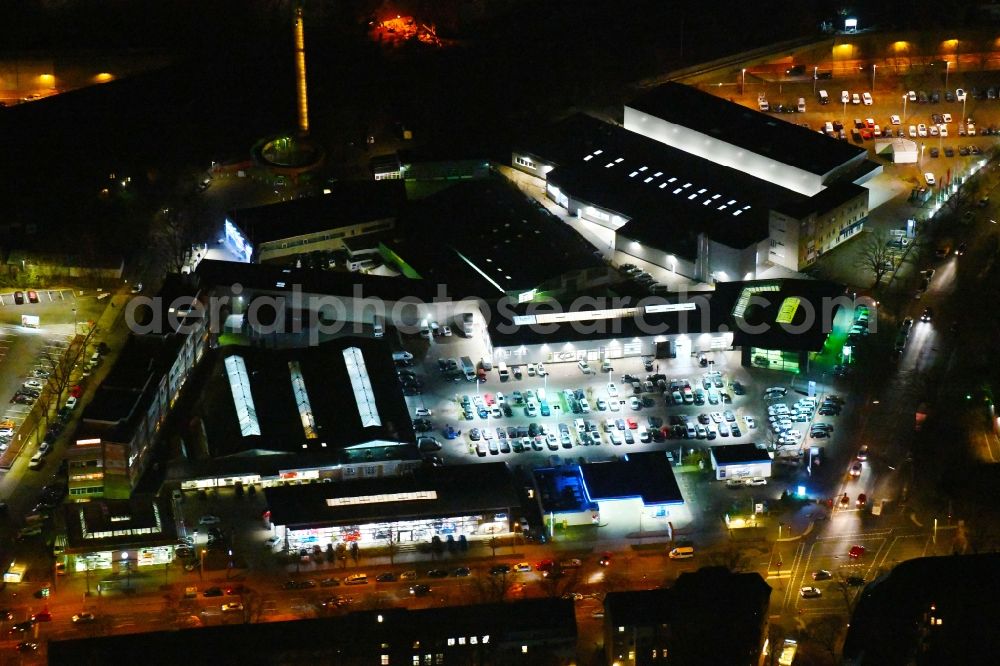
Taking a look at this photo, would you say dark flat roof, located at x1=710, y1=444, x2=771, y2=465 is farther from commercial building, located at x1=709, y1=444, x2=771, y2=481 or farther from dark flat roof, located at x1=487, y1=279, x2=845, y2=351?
dark flat roof, located at x1=487, y1=279, x2=845, y2=351

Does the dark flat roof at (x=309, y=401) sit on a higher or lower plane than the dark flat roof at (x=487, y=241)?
lower

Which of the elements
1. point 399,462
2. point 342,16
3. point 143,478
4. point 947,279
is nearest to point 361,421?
point 399,462

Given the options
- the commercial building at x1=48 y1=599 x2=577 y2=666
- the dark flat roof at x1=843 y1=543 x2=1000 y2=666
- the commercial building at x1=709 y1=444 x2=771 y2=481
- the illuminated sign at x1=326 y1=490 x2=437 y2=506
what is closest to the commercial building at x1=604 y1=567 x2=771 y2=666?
the commercial building at x1=48 y1=599 x2=577 y2=666

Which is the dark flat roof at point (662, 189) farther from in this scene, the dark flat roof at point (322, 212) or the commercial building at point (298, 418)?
the commercial building at point (298, 418)

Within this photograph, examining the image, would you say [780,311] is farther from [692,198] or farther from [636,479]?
[636,479]

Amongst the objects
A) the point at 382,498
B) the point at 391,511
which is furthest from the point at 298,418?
the point at 391,511

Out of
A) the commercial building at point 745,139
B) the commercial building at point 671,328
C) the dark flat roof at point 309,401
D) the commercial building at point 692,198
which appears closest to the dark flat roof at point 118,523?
the dark flat roof at point 309,401
